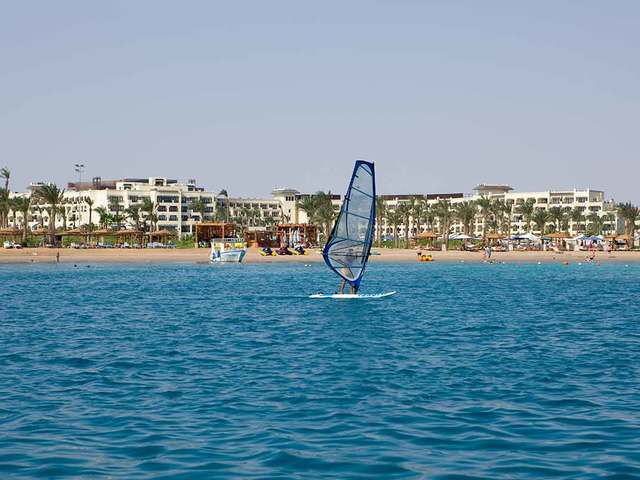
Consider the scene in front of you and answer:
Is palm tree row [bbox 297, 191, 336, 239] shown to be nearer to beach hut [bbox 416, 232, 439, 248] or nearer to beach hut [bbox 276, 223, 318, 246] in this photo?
beach hut [bbox 276, 223, 318, 246]

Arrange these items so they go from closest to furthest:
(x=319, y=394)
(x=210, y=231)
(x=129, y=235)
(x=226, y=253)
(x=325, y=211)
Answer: (x=319, y=394)
(x=226, y=253)
(x=210, y=231)
(x=129, y=235)
(x=325, y=211)

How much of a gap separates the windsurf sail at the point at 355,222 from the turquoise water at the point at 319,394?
476 cm

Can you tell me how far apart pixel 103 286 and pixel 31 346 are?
41650mm

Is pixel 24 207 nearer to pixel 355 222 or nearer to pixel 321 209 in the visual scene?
pixel 321 209

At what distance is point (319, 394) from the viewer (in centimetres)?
2106

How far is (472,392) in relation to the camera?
21109 millimetres

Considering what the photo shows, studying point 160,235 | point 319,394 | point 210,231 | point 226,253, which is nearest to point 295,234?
point 210,231

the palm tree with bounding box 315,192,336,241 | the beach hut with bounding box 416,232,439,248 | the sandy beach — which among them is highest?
the palm tree with bounding box 315,192,336,241

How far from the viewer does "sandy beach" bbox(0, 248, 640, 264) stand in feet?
430

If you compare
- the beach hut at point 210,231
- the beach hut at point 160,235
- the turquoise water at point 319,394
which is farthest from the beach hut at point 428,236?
the turquoise water at point 319,394

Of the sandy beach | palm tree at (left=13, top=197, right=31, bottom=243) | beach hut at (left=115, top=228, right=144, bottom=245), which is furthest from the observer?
palm tree at (left=13, top=197, right=31, bottom=243)

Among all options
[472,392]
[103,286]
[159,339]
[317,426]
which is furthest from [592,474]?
[103,286]

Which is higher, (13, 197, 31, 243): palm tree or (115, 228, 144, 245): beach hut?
(13, 197, 31, 243): palm tree

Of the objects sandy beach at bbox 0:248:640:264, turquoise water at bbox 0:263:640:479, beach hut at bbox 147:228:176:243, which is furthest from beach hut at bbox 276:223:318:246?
turquoise water at bbox 0:263:640:479
